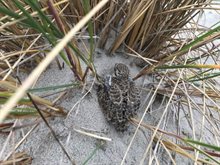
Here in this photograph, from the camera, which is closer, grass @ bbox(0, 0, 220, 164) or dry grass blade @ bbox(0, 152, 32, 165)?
dry grass blade @ bbox(0, 152, 32, 165)

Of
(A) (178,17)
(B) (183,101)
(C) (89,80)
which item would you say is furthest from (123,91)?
(A) (178,17)

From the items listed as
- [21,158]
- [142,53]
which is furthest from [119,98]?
[21,158]

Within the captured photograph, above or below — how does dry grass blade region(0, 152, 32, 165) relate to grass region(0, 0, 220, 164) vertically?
below

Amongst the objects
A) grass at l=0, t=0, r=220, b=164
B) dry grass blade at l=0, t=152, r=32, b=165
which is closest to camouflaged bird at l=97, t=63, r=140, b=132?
grass at l=0, t=0, r=220, b=164

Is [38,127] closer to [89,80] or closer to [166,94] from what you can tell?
[89,80]

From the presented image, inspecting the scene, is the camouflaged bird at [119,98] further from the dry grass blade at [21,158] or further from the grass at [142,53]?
the dry grass blade at [21,158]

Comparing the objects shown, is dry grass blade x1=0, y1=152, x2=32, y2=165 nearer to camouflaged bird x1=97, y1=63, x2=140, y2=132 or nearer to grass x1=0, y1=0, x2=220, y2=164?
grass x1=0, y1=0, x2=220, y2=164

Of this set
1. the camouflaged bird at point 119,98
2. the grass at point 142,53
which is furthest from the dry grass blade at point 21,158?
the camouflaged bird at point 119,98

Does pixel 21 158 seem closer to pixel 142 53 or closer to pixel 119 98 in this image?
pixel 119 98
